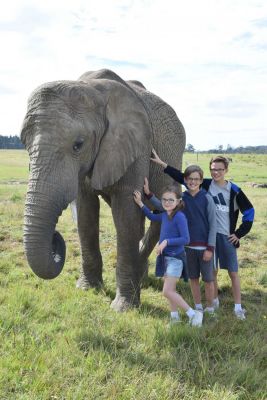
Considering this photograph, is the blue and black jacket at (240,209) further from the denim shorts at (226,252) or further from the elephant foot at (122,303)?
the elephant foot at (122,303)

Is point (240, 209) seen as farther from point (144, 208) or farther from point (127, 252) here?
point (127, 252)

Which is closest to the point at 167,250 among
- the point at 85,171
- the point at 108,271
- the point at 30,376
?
the point at 85,171

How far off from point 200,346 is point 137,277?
5.28 feet

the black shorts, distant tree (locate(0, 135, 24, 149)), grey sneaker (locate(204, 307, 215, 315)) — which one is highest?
distant tree (locate(0, 135, 24, 149))

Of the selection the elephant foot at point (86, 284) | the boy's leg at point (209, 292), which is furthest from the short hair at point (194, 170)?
the elephant foot at point (86, 284)

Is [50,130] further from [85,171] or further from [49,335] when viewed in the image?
[49,335]

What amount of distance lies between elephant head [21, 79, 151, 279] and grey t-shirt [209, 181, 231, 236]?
43.0 inches

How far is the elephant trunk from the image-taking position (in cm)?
425

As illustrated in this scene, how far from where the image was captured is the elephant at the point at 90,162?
4379mm

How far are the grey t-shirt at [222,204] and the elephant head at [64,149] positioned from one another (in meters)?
1.09

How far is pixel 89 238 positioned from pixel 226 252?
204 centimetres

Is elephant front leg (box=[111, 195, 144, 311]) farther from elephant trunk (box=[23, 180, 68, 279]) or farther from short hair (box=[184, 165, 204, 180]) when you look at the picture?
elephant trunk (box=[23, 180, 68, 279])

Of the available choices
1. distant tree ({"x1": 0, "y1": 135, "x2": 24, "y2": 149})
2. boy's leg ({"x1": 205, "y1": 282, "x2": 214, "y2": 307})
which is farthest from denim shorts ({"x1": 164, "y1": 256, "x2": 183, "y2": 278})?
distant tree ({"x1": 0, "y1": 135, "x2": 24, "y2": 149})

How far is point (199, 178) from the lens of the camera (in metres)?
5.16
